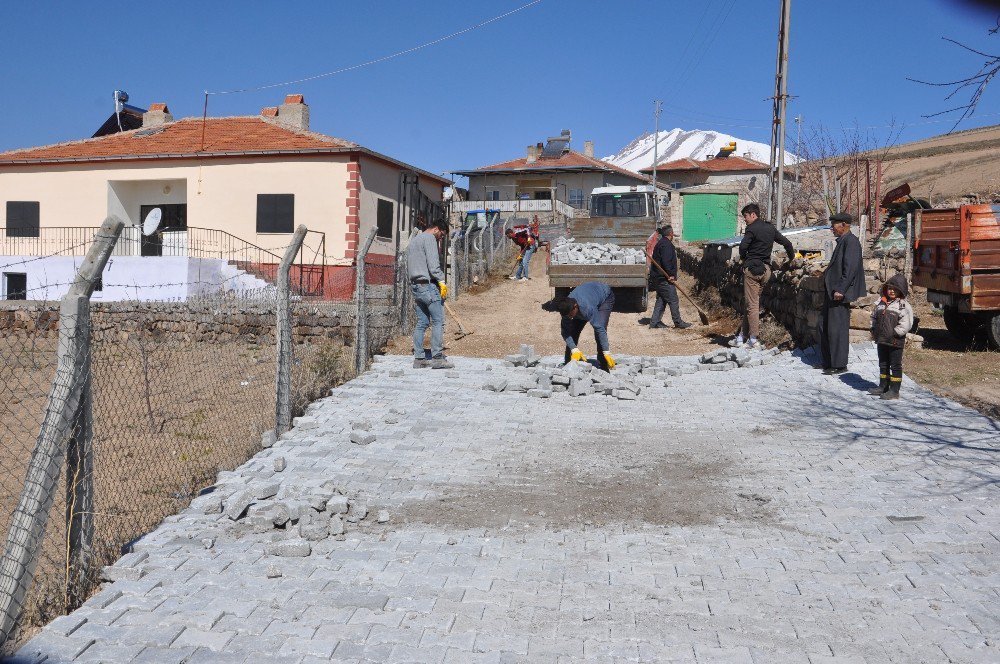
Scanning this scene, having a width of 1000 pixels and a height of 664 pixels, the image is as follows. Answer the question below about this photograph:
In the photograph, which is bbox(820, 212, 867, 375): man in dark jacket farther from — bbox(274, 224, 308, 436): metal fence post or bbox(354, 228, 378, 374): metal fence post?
bbox(274, 224, 308, 436): metal fence post

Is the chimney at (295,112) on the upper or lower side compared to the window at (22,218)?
upper

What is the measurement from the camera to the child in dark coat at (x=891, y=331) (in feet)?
25.2

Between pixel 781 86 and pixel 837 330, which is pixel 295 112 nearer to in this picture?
pixel 781 86

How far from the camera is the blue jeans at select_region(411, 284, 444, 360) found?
390 inches

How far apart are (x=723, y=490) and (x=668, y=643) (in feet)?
7.66

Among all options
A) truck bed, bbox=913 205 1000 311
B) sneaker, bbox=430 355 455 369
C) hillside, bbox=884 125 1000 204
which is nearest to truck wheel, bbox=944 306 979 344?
truck bed, bbox=913 205 1000 311

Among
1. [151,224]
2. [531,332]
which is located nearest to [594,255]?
[531,332]

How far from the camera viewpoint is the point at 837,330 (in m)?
9.13

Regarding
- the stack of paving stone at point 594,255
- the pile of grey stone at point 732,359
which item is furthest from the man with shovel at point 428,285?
the stack of paving stone at point 594,255

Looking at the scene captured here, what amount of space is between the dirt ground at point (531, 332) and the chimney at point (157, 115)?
12.7 metres

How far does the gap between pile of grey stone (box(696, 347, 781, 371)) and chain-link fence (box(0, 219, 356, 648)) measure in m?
4.57

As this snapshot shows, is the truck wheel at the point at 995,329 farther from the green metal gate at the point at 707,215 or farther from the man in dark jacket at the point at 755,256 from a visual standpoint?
the green metal gate at the point at 707,215

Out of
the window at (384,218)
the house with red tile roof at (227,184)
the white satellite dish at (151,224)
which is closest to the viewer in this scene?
the white satellite dish at (151,224)

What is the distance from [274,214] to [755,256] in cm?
1391
